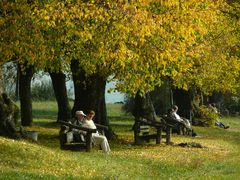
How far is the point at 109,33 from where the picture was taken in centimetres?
2033

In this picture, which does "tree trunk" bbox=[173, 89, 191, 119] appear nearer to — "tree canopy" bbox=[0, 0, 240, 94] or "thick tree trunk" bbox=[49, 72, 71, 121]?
"thick tree trunk" bbox=[49, 72, 71, 121]

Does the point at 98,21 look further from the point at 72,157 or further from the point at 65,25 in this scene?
the point at 72,157

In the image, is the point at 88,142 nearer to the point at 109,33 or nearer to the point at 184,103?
the point at 109,33

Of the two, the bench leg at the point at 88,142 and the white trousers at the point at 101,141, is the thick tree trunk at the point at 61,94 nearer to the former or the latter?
the white trousers at the point at 101,141

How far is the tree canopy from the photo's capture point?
1975 cm

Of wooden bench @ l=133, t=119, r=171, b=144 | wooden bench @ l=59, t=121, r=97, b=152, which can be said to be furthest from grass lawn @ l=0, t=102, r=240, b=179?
Answer: wooden bench @ l=133, t=119, r=171, b=144

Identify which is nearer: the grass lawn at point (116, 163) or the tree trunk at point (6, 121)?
the grass lawn at point (116, 163)

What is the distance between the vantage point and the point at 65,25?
20.0 metres

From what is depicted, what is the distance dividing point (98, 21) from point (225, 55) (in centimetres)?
2026

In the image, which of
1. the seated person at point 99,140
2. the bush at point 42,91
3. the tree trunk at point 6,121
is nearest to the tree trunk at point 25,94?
the tree trunk at point 6,121

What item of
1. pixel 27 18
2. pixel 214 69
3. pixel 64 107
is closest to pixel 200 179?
pixel 27 18

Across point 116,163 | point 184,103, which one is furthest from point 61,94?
point 116,163

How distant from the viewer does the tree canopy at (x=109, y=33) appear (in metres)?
19.8

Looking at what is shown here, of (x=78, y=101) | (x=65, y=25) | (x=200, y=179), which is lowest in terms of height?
(x=200, y=179)
